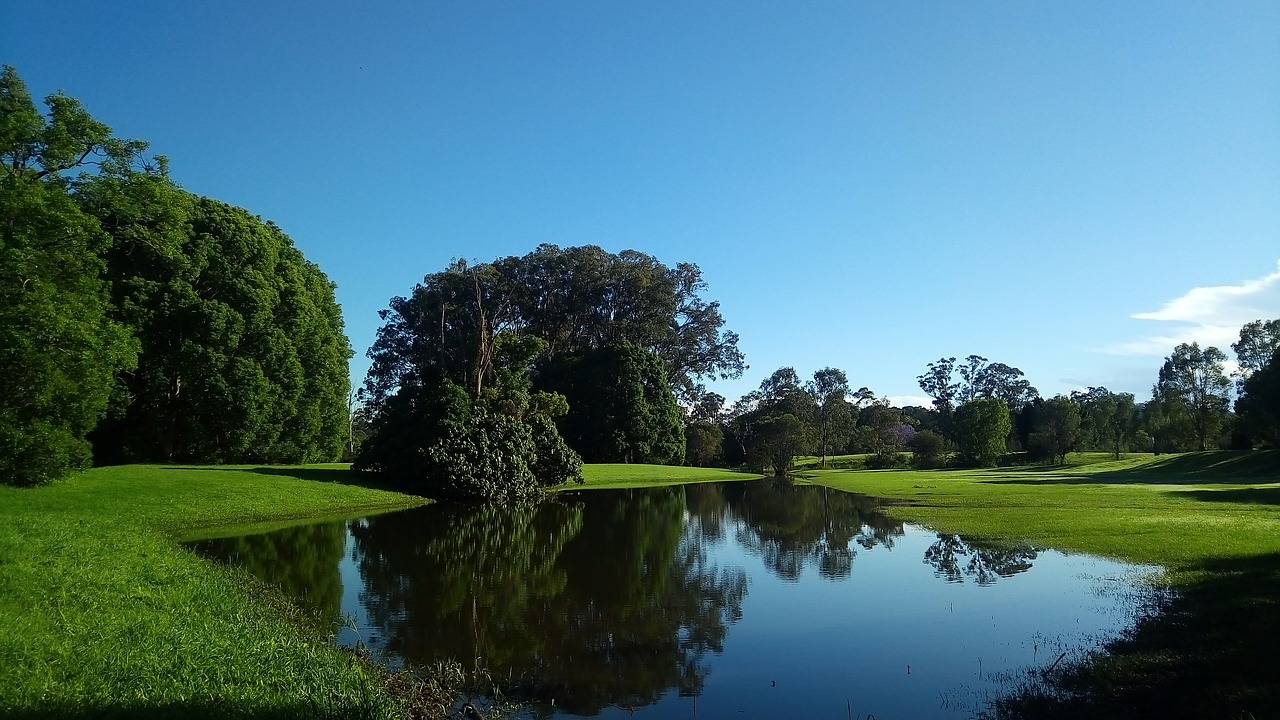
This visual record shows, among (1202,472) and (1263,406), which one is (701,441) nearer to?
(1202,472)

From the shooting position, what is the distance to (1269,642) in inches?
339

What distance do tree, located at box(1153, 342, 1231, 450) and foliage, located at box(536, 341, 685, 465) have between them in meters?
48.4

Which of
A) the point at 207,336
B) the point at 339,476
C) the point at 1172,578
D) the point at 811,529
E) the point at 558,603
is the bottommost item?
the point at 811,529

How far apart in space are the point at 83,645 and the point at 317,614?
4.49 meters

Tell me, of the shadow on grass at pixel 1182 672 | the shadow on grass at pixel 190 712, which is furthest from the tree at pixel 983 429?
the shadow on grass at pixel 190 712

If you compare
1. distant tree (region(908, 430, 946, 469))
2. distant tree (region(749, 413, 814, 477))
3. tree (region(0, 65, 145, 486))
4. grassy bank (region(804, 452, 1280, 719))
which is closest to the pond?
grassy bank (region(804, 452, 1280, 719))

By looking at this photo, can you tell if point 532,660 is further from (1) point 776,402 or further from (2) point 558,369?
(1) point 776,402

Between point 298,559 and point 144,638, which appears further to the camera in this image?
point 298,559

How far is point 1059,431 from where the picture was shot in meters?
75.4

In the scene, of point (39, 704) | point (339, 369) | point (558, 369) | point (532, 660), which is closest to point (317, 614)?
point (532, 660)

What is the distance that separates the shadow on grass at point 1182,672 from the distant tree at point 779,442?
206 ft

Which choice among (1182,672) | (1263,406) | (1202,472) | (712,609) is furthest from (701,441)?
(1182,672)

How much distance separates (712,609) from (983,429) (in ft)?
224

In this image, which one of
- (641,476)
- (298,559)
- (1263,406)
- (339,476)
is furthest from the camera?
(641,476)
